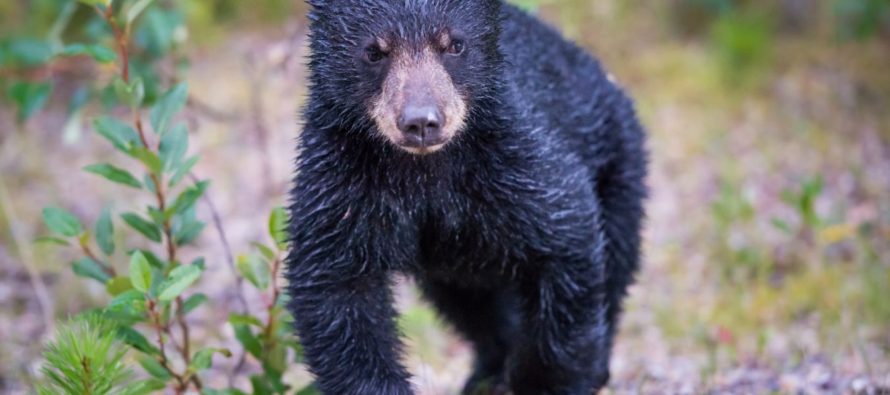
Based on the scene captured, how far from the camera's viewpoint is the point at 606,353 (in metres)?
5.33

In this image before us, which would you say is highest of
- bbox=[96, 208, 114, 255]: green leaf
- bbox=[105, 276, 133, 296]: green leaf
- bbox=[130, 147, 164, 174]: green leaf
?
bbox=[130, 147, 164, 174]: green leaf

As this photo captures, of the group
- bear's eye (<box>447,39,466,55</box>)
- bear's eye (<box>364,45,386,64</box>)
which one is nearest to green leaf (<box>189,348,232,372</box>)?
bear's eye (<box>364,45,386,64</box>)

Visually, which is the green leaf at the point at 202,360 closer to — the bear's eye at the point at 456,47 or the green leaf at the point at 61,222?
the green leaf at the point at 61,222

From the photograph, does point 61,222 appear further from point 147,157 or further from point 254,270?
point 254,270

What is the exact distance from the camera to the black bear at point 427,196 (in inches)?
163

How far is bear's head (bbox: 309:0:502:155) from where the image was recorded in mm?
3973

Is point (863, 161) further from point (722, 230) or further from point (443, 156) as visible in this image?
point (443, 156)

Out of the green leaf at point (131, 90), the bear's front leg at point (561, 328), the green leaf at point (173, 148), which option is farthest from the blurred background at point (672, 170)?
the bear's front leg at point (561, 328)

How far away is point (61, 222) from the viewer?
4.59 meters

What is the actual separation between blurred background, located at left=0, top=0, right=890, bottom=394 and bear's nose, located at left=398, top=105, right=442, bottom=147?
3.85 feet

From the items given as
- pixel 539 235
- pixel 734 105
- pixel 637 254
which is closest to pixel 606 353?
pixel 637 254

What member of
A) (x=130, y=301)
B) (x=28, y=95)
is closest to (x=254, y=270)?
(x=130, y=301)

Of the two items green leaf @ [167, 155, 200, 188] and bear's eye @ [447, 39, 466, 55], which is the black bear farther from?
green leaf @ [167, 155, 200, 188]

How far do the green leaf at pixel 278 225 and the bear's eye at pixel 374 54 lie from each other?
0.80m
